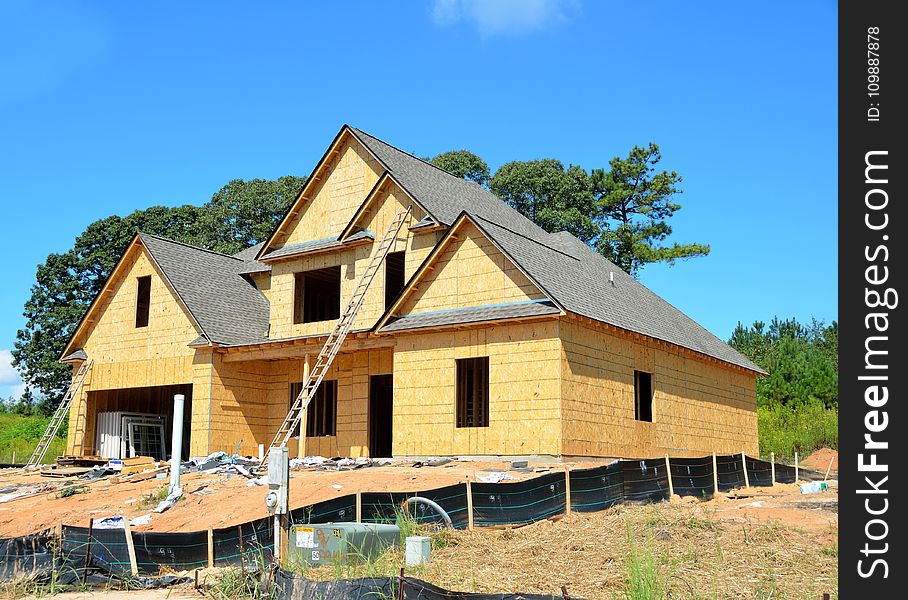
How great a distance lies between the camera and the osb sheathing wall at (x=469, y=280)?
72.9 feet

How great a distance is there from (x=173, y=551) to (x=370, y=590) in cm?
494

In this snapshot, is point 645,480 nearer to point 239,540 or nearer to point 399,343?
point 239,540

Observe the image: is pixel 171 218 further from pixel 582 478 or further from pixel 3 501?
pixel 582 478

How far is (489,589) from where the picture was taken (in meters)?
10.4

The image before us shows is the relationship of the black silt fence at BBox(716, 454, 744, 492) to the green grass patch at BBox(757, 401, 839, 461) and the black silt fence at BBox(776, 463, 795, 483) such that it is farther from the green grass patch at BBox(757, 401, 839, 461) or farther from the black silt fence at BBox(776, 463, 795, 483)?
the green grass patch at BBox(757, 401, 839, 461)

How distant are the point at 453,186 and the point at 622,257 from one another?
22.6 meters

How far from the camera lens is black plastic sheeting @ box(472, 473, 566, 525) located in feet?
47.5

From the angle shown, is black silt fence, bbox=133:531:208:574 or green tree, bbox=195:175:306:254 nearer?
black silt fence, bbox=133:531:208:574

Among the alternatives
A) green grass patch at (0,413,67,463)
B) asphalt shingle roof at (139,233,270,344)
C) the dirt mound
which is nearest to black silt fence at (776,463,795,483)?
the dirt mound

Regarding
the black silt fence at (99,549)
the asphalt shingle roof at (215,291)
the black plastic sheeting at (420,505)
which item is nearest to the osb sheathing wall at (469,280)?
the asphalt shingle roof at (215,291)

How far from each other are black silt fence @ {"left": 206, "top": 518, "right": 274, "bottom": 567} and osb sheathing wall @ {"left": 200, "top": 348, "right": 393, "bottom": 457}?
11395 millimetres
